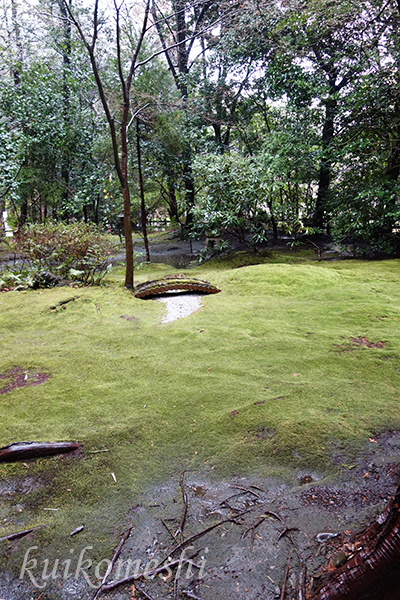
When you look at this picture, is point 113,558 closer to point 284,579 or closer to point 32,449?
point 284,579

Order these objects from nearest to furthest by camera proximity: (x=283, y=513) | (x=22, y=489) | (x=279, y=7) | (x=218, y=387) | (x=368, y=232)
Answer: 1. (x=283, y=513)
2. (x=22, y=489)
3. (x=218, y=387)
4. (x=368, y=232)
5. (x=279, y=7)

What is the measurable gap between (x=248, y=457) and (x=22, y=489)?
118 cm

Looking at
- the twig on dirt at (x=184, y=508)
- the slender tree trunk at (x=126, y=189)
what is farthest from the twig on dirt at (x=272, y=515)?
the slender tree trunk at (x=126, y=189)

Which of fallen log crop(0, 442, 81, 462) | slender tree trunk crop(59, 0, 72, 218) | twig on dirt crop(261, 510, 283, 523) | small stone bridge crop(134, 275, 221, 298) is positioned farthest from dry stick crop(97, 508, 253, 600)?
slender tree trunk crop(59, 0, 72, 218)

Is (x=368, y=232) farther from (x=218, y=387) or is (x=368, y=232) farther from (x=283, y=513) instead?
(x=283, y=513)

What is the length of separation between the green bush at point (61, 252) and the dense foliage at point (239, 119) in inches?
57.9

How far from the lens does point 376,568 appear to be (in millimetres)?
964

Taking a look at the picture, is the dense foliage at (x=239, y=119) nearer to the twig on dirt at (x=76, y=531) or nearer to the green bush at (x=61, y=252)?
the green bush at (x=61, y=252)

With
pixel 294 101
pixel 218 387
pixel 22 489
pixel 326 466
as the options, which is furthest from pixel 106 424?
pixel 294 101

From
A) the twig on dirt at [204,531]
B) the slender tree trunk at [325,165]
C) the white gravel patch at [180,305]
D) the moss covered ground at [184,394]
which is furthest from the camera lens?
the slender tree trunk at [325,165]

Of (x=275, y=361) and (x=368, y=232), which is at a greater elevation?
(x=368, y=232)

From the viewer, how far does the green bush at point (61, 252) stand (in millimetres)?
5906

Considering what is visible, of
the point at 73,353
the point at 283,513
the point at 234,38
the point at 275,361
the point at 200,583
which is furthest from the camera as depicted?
the point at 234,38

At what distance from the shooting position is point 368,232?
7.01 metres
